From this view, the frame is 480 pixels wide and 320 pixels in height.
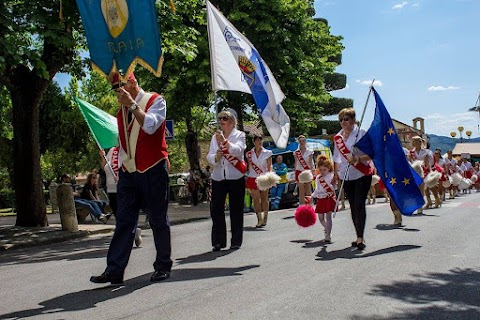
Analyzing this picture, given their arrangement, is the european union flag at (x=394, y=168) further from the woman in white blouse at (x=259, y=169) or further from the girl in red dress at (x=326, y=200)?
the woman in white blouse at (x=259, y=169)

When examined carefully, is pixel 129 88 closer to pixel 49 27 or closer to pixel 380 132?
pixel 380 132

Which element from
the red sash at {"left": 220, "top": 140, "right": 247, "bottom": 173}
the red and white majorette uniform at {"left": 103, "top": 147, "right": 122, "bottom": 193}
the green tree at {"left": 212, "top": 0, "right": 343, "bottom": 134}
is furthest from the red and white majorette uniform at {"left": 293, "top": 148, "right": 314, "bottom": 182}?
the green tree at {"left": 212, "top": 0, "right": 343, "bottom": 134}

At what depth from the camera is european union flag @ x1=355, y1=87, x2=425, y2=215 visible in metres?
8.68

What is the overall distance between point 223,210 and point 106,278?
2.79 meters

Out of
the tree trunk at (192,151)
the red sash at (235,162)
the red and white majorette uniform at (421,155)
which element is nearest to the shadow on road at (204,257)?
the red sash at (235,162)

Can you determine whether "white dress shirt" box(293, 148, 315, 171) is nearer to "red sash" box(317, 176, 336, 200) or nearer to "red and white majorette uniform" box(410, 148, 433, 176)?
"red and white majorette uniform" box(410, 148, 433, 176)

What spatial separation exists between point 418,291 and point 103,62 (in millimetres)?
3759

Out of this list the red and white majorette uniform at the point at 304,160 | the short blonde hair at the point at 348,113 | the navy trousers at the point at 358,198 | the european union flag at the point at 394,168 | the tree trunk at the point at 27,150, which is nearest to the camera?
the navy trousers at the point at 358,198

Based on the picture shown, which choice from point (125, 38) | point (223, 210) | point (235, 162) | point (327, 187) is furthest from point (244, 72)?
point (125, 38)

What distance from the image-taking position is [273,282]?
5531mm

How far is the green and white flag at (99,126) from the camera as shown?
882cm

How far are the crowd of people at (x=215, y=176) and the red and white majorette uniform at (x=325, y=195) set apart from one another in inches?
0.6

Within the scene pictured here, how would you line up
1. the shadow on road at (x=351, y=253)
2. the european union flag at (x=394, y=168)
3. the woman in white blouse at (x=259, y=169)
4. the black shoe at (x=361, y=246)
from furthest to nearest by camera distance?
the woman in white blouse at (x=259, y=169)
the european union flag at (x=394, y=168)
the black shoe at (x=361, y=246)
the shadow on road at (x=351, y=253)

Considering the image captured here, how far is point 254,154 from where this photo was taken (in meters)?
13.0
